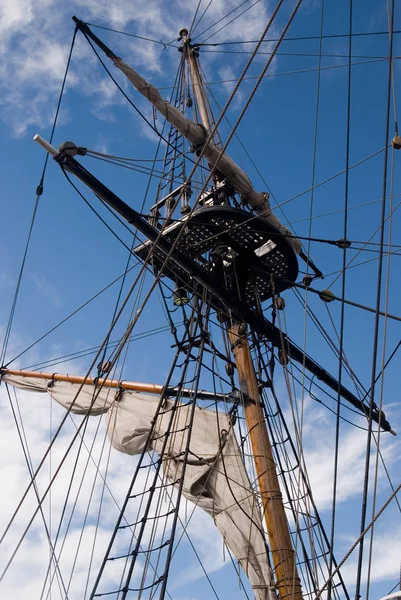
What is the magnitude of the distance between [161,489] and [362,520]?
5.52 metres

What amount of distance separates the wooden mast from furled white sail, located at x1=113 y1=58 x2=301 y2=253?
187cm

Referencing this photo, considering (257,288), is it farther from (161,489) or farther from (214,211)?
(161,489)

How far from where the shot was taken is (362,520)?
13.1ft

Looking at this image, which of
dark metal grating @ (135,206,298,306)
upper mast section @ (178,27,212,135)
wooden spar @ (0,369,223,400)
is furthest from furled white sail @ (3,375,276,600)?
upper mast section @ (178,27,212,135)

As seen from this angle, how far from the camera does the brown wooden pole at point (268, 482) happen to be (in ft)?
25.5

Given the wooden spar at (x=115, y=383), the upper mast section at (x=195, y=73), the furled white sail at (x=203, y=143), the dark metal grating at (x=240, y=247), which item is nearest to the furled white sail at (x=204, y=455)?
the wooden spar at (x=115, y=383)

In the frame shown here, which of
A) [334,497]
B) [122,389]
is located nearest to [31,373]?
[122,389]

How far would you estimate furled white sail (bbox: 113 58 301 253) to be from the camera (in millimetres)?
10219

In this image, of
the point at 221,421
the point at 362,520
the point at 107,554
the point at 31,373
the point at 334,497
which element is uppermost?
the point at 31,373

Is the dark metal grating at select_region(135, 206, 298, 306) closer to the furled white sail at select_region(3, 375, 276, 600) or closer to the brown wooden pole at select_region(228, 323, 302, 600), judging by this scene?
the brown wooden pole at select_region(228, 323, 302, 600)

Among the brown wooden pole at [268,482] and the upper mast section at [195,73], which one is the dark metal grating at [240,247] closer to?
the brown wooden pole at [268,482]

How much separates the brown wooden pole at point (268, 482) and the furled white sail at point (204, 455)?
347 millimetres

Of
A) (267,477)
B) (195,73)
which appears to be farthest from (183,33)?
(267,477)

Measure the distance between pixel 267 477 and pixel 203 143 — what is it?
5348mm
